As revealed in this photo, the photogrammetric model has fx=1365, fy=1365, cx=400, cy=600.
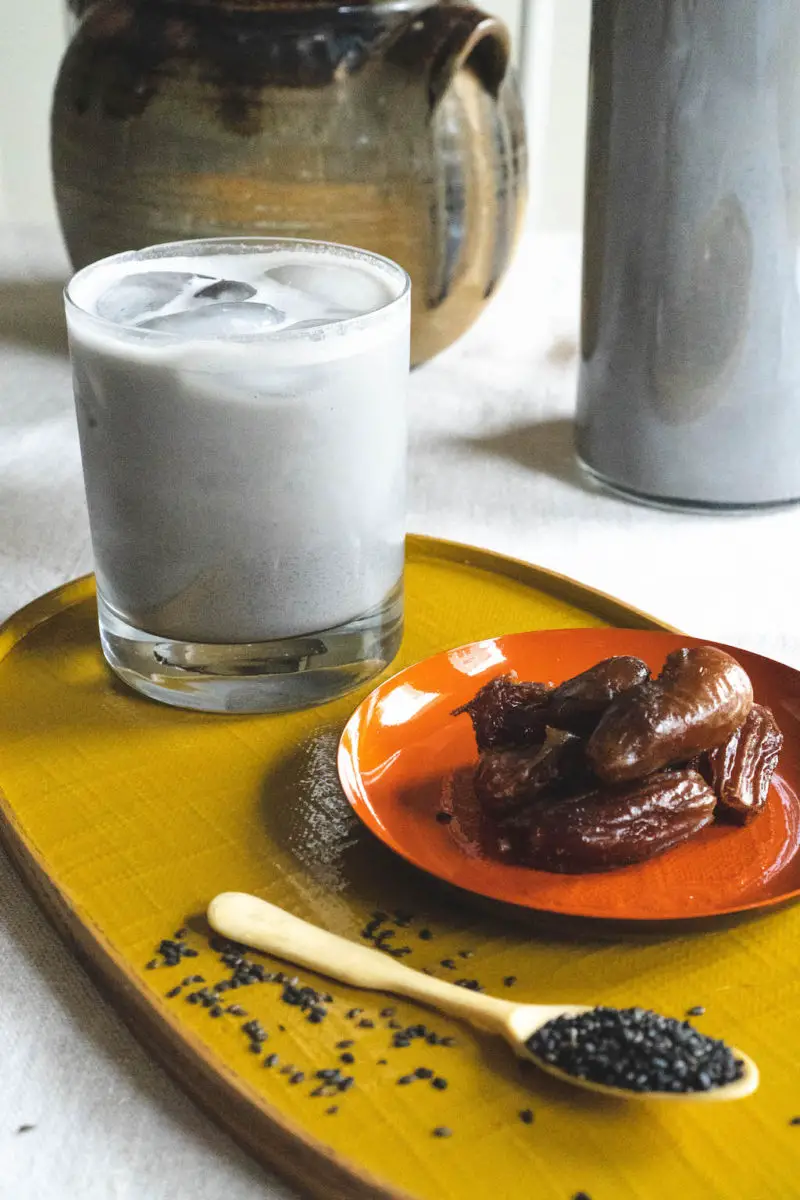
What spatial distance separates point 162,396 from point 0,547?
34cm

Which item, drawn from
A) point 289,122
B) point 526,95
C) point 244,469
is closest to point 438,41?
point 289,122

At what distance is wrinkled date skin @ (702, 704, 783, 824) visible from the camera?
0.56m

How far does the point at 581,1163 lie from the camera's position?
41 centimetres

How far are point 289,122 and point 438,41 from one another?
0.12 metres

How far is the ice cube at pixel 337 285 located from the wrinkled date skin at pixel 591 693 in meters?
0.21

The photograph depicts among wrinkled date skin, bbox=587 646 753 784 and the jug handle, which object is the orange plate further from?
the jug handle

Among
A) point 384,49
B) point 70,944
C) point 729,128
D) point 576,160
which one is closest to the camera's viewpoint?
point 70,944

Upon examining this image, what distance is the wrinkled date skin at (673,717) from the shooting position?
0.54 m

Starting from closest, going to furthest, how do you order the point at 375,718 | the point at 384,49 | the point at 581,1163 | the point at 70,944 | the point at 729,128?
the point at 581,1163 → the point at 70,944 → the point at 375,718 → the point at 729,128 → the point at 384,49

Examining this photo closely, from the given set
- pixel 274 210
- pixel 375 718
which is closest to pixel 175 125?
pixel 274 210

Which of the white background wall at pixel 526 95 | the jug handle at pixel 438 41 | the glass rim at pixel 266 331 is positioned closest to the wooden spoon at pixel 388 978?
the glass rim at pixel 266 331

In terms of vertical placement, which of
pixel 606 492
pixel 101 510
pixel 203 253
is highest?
pixel 203 253

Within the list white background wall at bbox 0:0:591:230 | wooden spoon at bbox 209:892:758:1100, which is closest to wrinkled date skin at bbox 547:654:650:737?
wooden spoon at bbox 209:892:758:1100

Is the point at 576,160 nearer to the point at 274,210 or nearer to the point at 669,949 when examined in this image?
the point at 274,210
